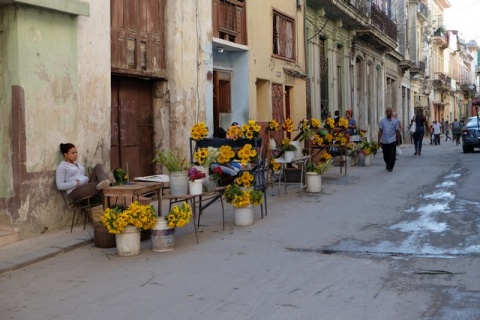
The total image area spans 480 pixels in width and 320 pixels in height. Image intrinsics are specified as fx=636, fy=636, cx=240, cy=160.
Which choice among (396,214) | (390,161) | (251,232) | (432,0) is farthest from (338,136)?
(432,0)

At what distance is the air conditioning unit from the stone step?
827cm

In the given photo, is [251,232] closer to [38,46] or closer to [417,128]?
[38,46]

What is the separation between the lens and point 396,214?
995 cm

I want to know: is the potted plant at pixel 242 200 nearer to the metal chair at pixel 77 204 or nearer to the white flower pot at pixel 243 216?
the white flower pot at pixel 243 216

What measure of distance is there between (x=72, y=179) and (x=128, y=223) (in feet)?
6.53

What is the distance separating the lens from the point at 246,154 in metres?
9.19

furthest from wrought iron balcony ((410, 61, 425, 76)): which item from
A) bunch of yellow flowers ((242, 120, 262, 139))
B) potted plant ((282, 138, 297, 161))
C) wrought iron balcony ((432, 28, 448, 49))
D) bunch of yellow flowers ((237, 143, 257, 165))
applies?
bunch of yellow flowers ((237, 143, 257, 165))

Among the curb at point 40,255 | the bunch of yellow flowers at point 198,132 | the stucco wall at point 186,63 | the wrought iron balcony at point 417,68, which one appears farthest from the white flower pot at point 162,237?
the wrought iron balcony at point 417,68

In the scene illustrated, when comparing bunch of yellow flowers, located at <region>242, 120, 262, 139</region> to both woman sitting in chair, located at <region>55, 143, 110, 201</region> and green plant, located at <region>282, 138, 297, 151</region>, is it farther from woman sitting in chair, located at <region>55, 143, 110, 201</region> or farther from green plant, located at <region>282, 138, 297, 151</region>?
green plant, located at <region>282, 138, 297, 151</region>

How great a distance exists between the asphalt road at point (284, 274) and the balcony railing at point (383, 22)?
2233cm

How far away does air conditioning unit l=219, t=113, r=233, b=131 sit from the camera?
1590 cm

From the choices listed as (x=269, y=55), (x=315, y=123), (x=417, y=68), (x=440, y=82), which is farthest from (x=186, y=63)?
(x=440, y=82)

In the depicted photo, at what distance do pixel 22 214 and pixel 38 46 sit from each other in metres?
2.24

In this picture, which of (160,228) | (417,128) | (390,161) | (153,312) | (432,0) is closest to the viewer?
(153,312)
